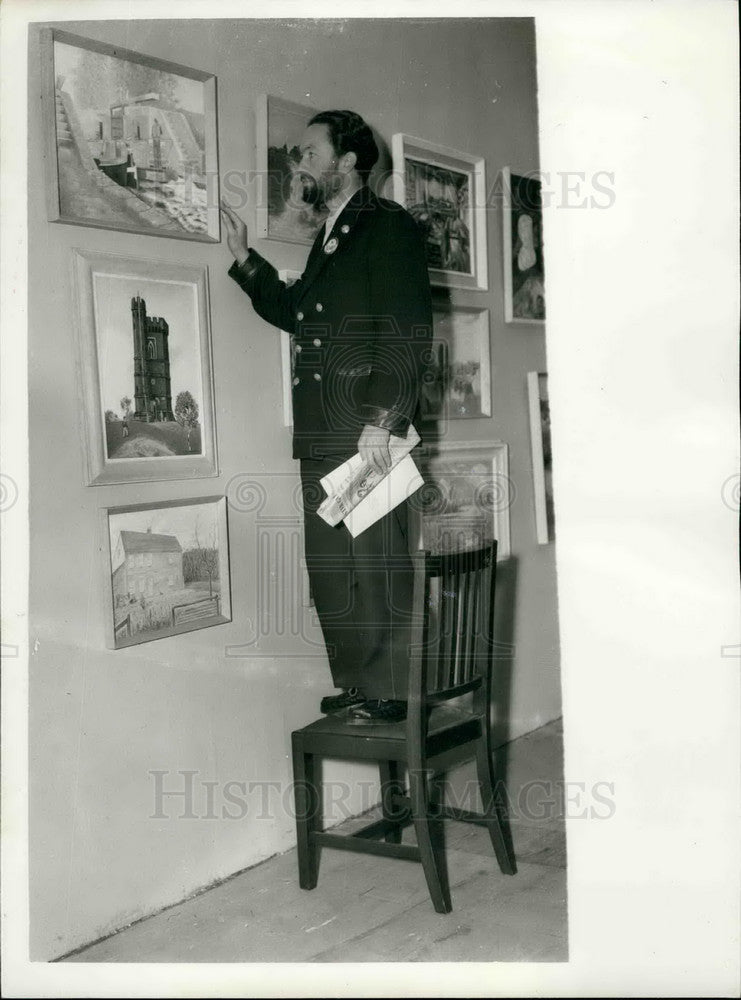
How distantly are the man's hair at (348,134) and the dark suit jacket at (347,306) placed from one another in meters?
0.13

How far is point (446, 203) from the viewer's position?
3.31m

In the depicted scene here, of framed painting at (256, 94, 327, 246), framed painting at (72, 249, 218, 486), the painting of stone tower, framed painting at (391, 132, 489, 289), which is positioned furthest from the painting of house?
framed painting at (391, 132, 489, 289)

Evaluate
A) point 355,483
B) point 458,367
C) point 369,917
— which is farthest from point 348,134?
point 369,917

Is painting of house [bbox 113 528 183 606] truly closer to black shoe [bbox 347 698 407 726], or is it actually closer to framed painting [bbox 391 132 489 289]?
black shoe [bbox 347 698 407 726]

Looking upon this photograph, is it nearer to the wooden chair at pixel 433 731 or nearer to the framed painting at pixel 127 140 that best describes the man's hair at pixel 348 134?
the framed painting at pixel 127 140

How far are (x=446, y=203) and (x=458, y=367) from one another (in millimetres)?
525

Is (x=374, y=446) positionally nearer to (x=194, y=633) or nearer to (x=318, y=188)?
(x=194, y=633)

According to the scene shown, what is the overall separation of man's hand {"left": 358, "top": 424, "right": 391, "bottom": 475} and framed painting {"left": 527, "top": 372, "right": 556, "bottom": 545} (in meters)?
1.38

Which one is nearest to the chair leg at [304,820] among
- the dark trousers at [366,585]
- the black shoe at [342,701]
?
the black shoe at [342,701]

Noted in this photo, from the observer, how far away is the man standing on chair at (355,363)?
2502 mm

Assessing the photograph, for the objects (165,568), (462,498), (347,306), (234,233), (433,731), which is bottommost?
(433,731)

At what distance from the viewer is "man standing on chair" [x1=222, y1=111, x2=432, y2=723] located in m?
2.50

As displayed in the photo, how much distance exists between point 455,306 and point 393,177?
512 mm

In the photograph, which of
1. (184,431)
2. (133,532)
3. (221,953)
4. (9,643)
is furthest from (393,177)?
(221,953)
